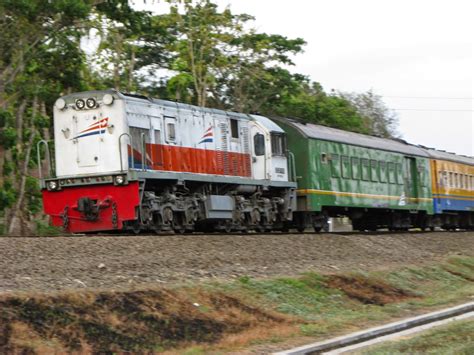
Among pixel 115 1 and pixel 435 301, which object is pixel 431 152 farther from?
pixel 435 301

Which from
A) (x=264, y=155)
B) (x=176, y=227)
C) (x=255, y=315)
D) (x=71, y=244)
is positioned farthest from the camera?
(x=264, y=155)

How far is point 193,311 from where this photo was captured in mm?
11398

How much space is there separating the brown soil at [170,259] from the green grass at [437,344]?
142 inches

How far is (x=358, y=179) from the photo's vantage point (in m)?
28.3

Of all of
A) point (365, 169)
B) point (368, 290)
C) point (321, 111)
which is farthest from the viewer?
point (321, 111)

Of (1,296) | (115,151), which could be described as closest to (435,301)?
(115,151)

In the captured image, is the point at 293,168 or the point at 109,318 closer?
the point at 109,318

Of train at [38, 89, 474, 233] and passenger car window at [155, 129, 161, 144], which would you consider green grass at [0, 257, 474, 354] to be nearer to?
train at [38, 89, 474, 233]

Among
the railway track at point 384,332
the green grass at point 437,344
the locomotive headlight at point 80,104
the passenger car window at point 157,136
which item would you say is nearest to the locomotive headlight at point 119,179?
the passenger car window at point 157,136

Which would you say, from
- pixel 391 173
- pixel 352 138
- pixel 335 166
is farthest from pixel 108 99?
pixel 391 173

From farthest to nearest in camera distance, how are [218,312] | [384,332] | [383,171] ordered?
[383,171] < [384,332] < [218,312]

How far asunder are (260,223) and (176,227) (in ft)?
14.1

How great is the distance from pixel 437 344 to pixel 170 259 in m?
5.29

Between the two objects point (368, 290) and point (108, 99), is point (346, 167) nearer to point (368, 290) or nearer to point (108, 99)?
point (108, 99)
